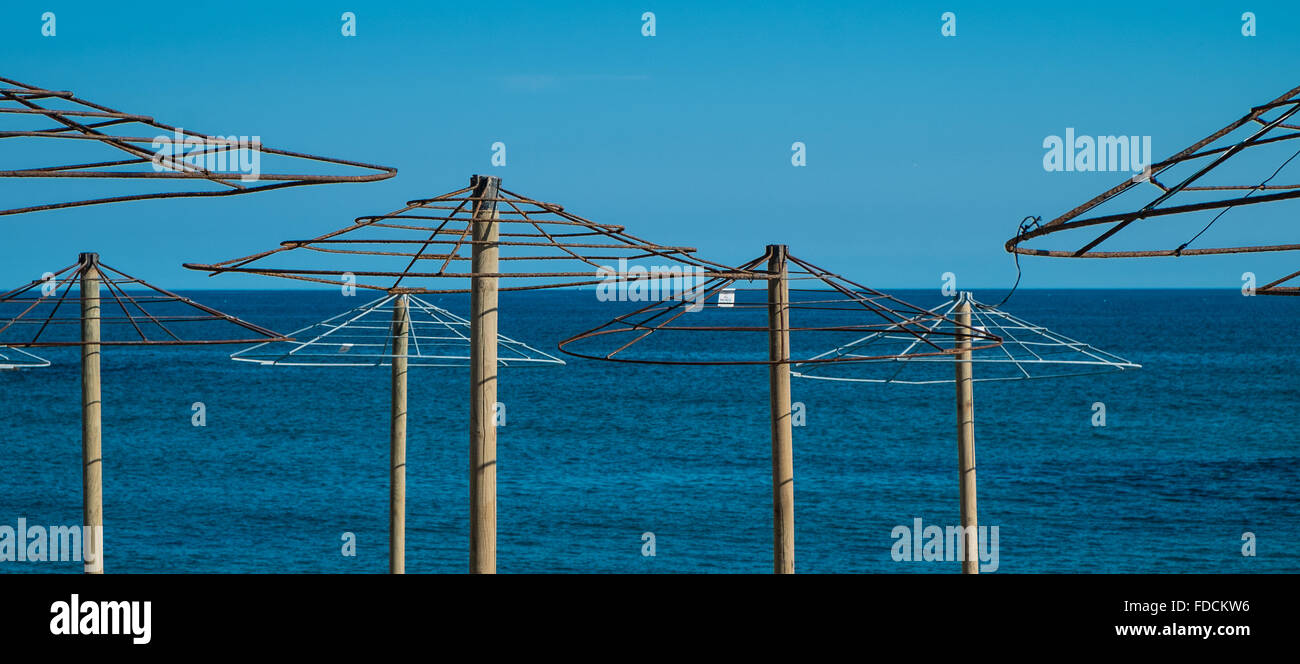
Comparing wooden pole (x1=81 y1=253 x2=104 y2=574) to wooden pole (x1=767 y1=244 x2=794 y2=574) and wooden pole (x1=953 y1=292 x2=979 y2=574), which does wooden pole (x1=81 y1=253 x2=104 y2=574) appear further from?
wooden pole (x1=953 y1=292 x2=979 y2=574)

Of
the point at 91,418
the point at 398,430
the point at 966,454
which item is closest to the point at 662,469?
the point at 966,454

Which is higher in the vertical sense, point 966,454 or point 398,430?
point 398,430

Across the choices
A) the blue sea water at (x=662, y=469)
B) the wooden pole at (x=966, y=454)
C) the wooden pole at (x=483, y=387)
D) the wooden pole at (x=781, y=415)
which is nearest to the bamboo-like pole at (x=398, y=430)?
the wooden pole at (x=781, y=415)

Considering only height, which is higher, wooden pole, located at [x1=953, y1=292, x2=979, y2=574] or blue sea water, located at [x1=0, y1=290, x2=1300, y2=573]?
wooden pole, located at [x1=953, y1=292, x2=979, y2=574]

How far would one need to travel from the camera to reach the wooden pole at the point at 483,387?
7387 millimetres

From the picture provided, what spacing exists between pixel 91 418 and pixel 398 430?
111 inches

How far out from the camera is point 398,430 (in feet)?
42.9

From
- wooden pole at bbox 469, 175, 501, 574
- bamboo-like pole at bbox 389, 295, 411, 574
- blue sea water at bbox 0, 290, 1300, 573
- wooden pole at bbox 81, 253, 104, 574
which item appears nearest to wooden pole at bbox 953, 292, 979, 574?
bamboo-like pole at bbox 389, 295, 411, 574

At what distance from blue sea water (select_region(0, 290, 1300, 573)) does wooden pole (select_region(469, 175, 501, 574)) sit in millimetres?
22318

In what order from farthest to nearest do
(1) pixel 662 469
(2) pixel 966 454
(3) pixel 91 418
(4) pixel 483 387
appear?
(1) pixel 662 469 → (2) pixel 966 454 → (3) pixel 91 418 → (4) pixel 483 387

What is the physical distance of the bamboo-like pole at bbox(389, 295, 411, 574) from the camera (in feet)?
42.2

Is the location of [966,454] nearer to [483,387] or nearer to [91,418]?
[483,387]
